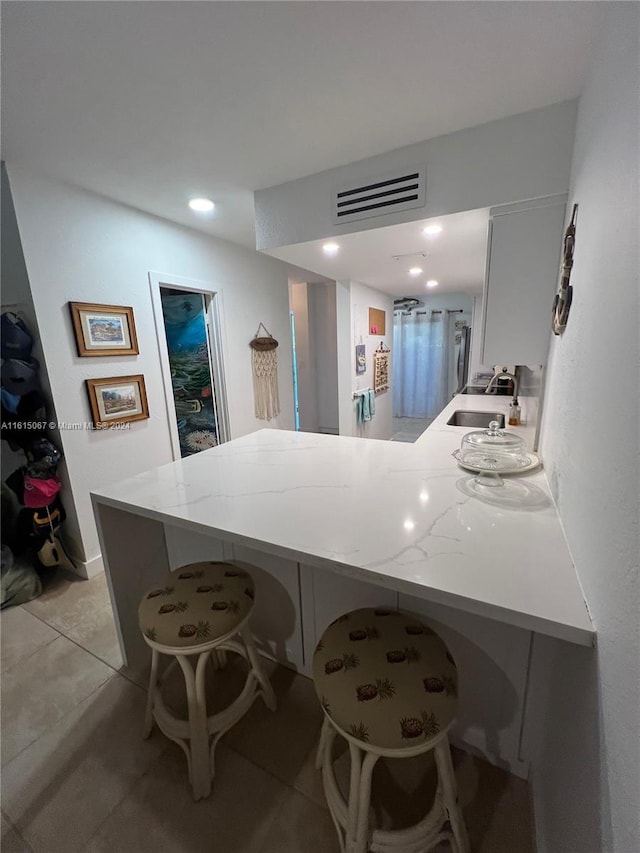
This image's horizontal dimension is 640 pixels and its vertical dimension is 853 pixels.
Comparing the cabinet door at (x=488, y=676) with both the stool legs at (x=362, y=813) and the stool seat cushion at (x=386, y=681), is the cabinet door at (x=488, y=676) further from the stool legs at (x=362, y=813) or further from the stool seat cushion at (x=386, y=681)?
the stool legs at (x=362, y=813)

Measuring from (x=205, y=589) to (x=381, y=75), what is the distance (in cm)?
192

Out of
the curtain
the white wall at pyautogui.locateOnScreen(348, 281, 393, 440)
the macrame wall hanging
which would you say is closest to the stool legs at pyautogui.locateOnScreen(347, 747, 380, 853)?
the macrame wall hanging

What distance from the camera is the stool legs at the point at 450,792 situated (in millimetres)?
835

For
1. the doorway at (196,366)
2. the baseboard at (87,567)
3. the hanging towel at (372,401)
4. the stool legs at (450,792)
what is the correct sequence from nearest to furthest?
the stool legs at (450,792) < the baseboard at (87,567) < the doorway at (196,366) < the hanging towel at (372,401)

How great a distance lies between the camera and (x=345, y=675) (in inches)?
33.6

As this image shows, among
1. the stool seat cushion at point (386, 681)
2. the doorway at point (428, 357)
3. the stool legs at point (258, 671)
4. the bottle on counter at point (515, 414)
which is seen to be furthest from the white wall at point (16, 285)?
the doorway at point (428, 357)

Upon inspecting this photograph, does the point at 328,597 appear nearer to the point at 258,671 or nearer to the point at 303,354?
the point at 258,671

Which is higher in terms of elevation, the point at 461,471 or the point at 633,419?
the point at 633,419

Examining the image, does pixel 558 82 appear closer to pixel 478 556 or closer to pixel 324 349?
pixel 478 556

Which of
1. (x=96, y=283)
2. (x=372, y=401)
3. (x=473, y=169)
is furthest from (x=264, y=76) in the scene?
(x=372, y=401)

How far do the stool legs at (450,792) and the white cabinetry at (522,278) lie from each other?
1511 mm

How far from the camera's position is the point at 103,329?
215 centimetres

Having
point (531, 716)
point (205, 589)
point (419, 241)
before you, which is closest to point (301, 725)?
point (205, 589)

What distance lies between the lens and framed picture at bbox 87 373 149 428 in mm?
2135
